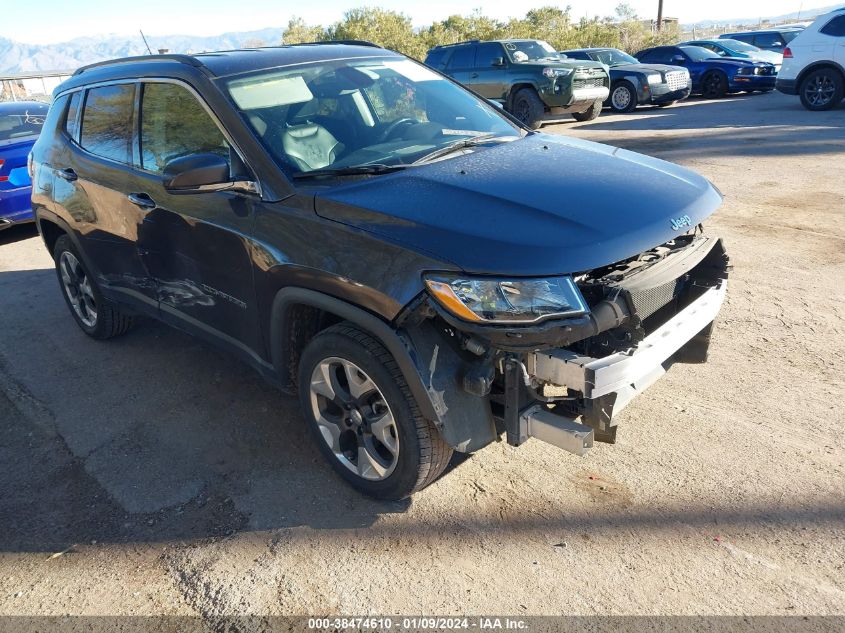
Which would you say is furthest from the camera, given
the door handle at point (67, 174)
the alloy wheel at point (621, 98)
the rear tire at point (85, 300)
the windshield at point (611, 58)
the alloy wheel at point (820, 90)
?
the windshield at point (611, 58)

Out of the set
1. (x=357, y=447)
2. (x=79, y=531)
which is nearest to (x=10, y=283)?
(x=79, y=531)

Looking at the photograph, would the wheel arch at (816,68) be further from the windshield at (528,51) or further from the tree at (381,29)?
the tree at (381,29)

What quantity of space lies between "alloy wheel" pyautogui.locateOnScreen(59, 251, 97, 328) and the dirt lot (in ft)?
1.55

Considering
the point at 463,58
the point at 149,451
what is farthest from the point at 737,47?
the point at 149,451

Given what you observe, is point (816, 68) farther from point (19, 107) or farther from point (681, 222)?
point (19, 107)

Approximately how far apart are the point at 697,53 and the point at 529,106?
22.6 feet

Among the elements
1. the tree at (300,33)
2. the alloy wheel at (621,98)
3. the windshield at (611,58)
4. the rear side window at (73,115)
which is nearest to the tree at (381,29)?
the tree at (300,33)

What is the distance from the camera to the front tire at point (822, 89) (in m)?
13.0

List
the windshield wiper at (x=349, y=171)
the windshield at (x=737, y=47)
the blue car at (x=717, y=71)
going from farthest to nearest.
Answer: the windshield at (x=737, y=47) < the blue car at (x=717, y=71) < the windshield wiper at (x=349, y=171)

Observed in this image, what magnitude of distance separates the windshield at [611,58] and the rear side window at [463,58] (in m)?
4.37

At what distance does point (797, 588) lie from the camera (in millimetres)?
2451

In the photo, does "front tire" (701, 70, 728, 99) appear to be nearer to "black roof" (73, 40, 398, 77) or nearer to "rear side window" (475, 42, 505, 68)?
"rear side window" (475, 42, 505, 68)

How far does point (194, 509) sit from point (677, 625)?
2.10 meters

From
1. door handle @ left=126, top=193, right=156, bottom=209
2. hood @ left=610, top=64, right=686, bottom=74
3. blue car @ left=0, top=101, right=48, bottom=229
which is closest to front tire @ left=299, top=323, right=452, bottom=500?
door handle @ left=126, top=193, right=156, bottom=209
